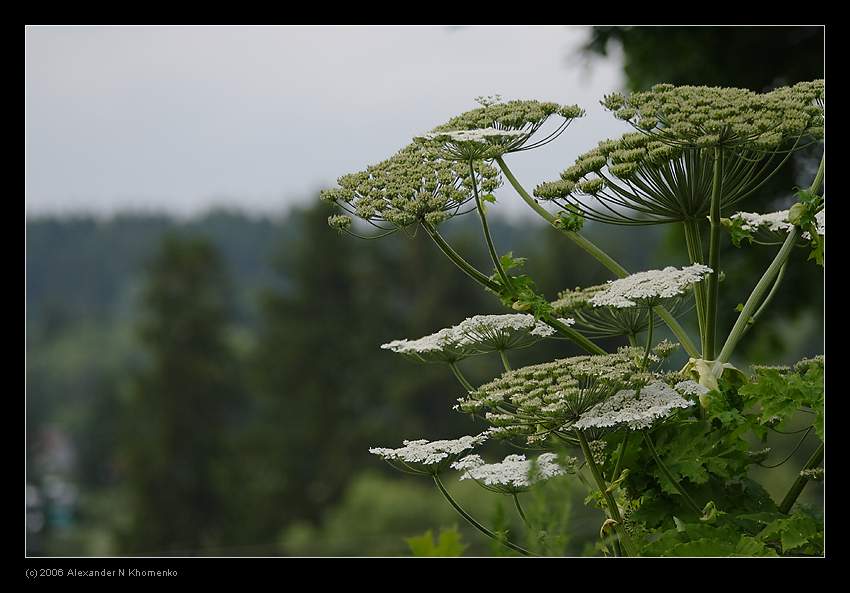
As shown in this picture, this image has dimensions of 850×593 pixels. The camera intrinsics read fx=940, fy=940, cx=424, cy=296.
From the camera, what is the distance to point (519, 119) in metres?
2.65

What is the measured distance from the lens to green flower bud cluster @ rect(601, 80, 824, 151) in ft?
8.09

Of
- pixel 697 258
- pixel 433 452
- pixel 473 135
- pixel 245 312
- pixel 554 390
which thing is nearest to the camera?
pixel 554 390

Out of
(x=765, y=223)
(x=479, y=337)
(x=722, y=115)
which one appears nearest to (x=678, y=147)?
(x=722, y=115)

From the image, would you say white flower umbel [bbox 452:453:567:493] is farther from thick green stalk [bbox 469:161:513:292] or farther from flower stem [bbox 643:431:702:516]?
thick green stalk [bbox 469:161:513:292]

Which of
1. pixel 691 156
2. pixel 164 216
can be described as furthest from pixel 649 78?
pixel 164 216

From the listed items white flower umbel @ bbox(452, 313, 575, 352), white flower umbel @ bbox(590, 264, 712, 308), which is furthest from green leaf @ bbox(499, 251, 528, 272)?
white flower umbel @ bbox(590, 264, 712, 308)

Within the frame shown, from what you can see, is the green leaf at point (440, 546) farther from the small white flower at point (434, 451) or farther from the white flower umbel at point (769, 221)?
the white flower umbel at point (769, 221)

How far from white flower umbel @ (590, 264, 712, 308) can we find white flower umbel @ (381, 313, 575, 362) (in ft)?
0.74

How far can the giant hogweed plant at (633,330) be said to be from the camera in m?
2.42

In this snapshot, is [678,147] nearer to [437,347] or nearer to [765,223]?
[765,223]

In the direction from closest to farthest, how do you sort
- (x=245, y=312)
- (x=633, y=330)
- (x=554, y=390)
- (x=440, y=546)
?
1. (x=440, y=546)
2. (x=554, y=390)
3. (x=633, y=330)
4. (x=245, y=312)

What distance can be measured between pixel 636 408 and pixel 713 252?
0.56 m
